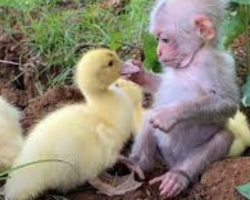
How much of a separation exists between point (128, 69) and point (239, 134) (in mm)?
605

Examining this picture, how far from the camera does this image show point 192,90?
3848 millimetres

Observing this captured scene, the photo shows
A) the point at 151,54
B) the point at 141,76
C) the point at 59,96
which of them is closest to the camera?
the point at 141,76

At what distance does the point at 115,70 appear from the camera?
4.05 metres

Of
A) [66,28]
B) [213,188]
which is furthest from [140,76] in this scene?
[66,28]

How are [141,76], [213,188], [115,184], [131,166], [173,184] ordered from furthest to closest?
[141,76] < [131,166] < [115,184] < [173,184] < [213,188]

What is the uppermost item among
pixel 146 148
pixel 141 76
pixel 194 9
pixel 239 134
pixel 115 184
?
pixel 194 9

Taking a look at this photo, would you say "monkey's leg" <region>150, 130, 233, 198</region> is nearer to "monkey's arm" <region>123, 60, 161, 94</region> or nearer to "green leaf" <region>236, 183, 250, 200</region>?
"green leaf" <region>236, 183, 250, 200</region>

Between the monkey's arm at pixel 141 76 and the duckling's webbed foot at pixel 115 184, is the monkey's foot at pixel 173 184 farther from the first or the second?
the monkey's arm at pixel 141 76

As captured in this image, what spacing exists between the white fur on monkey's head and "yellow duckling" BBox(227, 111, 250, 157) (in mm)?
481

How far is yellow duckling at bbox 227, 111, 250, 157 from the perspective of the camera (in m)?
3.98

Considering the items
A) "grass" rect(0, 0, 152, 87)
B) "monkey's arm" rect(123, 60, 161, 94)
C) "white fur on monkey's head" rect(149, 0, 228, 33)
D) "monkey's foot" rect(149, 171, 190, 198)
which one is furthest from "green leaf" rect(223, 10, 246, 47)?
"grass" rect(0, 0, 152, 87)

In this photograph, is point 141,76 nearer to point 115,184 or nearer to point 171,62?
point 171,62

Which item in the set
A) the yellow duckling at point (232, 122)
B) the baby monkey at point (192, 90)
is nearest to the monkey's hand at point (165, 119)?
the baby monkey at point (192, 90)

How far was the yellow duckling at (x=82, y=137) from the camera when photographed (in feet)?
12.5
